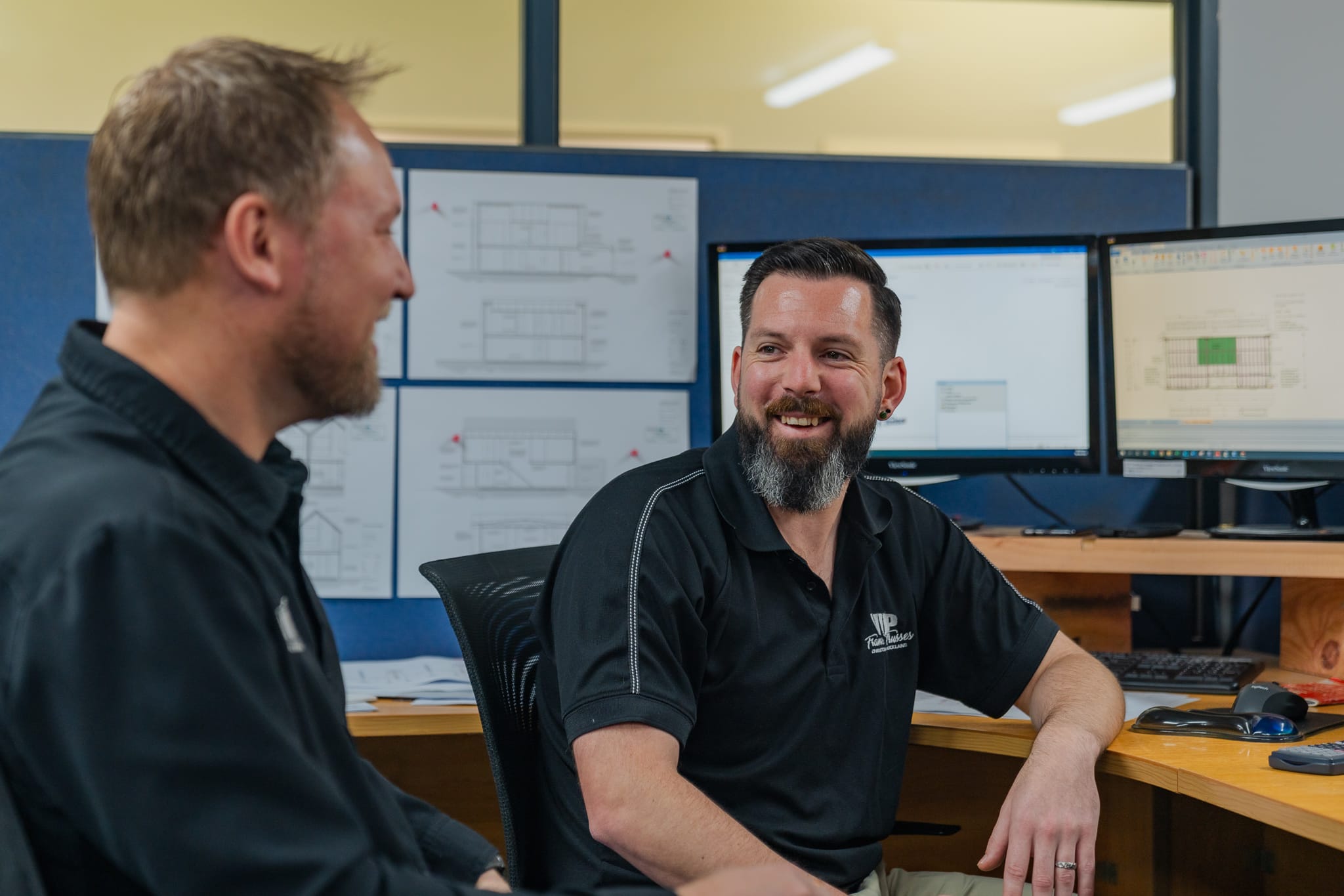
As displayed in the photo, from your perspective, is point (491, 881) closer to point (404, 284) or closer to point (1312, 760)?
point (404, 284)

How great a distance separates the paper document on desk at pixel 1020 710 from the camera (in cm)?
153

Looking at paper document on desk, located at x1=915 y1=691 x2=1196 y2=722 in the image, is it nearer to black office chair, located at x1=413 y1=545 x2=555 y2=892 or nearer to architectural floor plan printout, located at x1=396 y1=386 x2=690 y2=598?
black office chair, located at x1=413 y1=545 x2=555 y2=892

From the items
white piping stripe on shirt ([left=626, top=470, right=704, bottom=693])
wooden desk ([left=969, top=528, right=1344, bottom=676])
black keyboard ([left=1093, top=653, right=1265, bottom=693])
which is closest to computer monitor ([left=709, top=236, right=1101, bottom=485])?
wooden desk ([left=969, top=528, right=1344, bottom=676])

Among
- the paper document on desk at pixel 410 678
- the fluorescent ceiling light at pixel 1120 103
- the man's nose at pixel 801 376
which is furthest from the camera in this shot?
the fluorescent ceiling light at pixel 1120 103

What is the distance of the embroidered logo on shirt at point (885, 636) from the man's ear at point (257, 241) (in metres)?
0.89

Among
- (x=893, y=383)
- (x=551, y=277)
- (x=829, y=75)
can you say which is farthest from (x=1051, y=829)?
(x=829, y=75)

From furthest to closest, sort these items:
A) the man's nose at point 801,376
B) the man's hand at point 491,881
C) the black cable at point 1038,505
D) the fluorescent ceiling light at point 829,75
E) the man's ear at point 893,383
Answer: the fluorescent ceiling light at point 829,75
the black cable at point 1038,505
the man's ear at point 893,383
the man's nose at point 801,376
the man's hand at point 491,881

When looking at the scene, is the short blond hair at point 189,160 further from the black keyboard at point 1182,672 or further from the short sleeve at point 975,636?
the black keyboard at point 1182,672

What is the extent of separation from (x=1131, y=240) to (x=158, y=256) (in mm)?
1587

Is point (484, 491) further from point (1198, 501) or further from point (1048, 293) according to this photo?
point (1198, 501)

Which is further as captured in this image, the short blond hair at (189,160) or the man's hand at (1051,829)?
the man's hand at (1051,829)

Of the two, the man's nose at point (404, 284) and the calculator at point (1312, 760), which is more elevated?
the man's nose at point (404, 284)

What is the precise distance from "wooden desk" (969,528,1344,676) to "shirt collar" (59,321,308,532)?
4.54 feet

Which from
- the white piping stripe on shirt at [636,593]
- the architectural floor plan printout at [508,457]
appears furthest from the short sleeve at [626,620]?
the architectural floor plan printout at [508,457]
